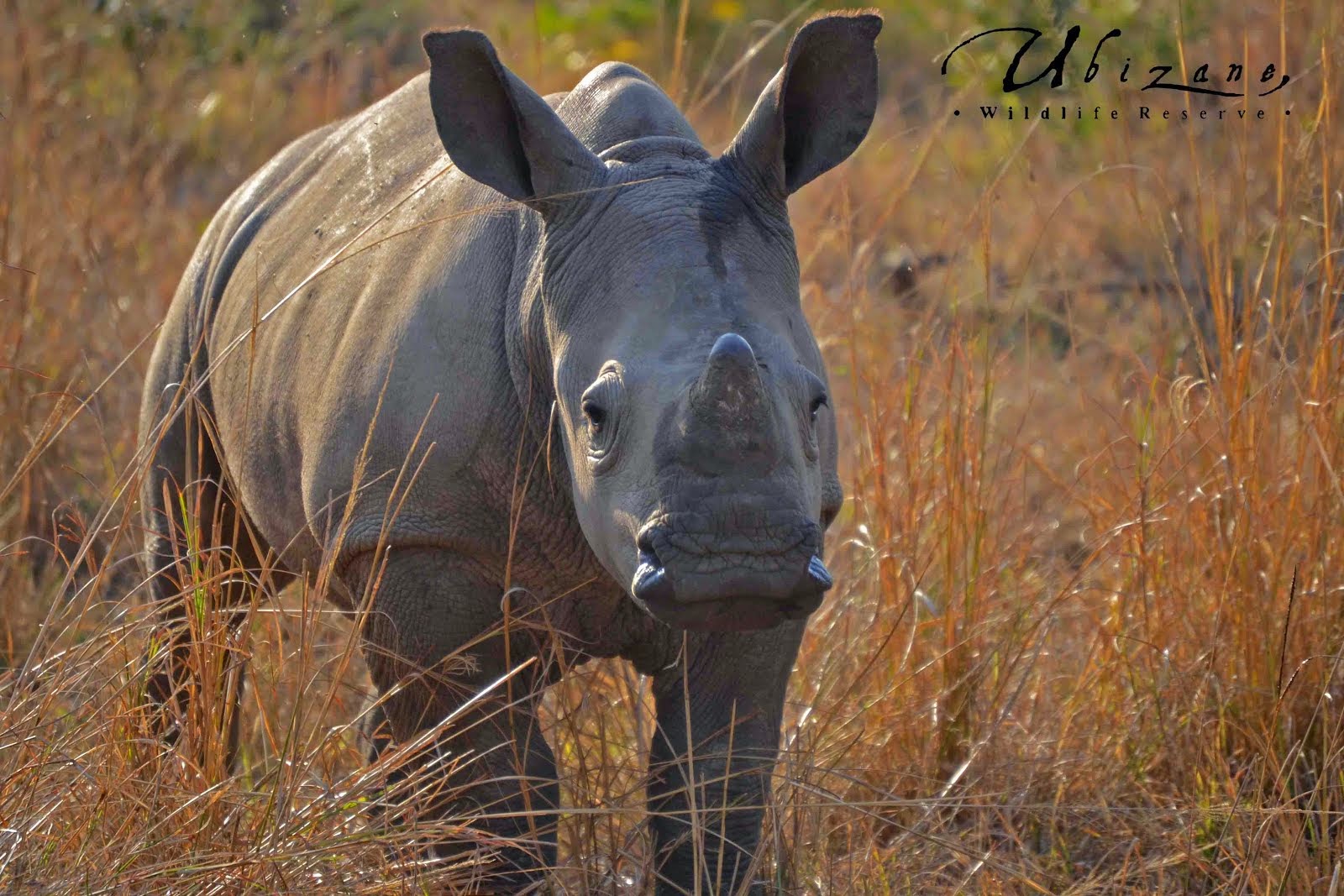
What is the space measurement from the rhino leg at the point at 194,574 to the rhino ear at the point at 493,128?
701mm

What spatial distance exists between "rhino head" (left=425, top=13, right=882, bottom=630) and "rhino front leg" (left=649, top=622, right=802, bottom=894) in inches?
12.0

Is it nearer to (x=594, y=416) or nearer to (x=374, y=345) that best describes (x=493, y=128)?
(x=374, y=345)

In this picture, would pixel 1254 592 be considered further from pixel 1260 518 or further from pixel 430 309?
pixel 430 309

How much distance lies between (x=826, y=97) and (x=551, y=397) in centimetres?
77

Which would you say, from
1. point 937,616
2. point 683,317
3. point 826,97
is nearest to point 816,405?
point 683,317

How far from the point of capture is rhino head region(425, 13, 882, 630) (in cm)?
269

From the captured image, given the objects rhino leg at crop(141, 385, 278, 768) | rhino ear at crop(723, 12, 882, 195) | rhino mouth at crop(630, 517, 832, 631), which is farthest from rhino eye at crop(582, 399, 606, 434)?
rhino leg at crop(141, 385, 278, 768)

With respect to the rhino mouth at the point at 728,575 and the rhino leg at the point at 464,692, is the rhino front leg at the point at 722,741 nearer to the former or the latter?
the rhino leg at the point at 464,692

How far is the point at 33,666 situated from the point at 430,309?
3.14ft

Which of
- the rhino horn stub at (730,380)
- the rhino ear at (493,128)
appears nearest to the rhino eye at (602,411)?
the rhino horn stub at (730,380)

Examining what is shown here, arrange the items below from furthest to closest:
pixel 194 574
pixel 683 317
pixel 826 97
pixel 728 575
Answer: pixel 826 97 < pixel 194 574 < pixel 683 317 < pixel 728 575

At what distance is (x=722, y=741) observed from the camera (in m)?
3.40

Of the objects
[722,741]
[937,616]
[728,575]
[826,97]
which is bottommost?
[937,616]

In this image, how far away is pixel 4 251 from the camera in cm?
482
